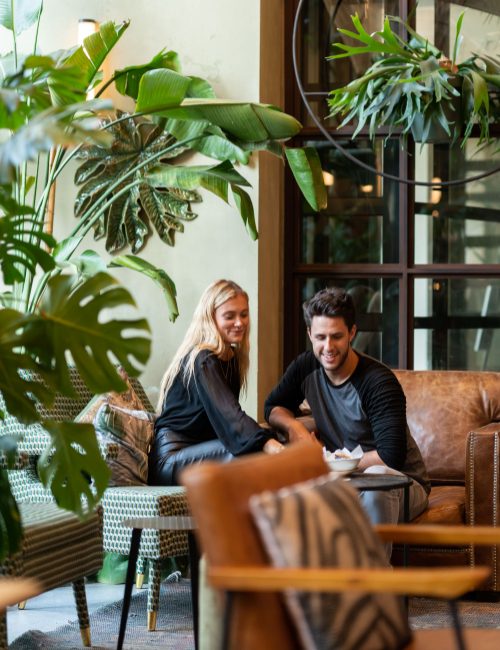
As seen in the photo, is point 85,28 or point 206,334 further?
point 85,28

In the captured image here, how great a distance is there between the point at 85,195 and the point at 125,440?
1739 millimetres

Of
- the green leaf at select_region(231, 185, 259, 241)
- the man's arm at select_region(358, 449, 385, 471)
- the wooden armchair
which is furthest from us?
the green leaf at select_region(231, 185, 259, 241)

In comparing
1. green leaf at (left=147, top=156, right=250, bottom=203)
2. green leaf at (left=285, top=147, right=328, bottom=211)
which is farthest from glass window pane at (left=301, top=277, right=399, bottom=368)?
green leaf at (left=147, top=156, right=250, bottom=203)

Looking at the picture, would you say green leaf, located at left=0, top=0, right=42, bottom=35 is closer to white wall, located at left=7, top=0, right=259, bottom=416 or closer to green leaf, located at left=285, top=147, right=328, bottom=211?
white wall, located at left=7, top=0, right=259, bottom=416

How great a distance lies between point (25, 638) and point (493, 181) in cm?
347

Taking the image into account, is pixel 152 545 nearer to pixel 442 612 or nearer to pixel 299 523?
pixel 442 612

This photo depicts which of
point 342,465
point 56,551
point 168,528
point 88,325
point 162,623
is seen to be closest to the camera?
point 88,325

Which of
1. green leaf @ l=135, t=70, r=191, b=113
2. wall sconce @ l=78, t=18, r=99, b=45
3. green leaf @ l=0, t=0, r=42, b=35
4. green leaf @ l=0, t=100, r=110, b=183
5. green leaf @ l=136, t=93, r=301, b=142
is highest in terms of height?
wall sconce @ l=78, t=18, r=99, b=45

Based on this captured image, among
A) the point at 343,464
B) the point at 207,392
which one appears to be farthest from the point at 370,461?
the point at 207,392

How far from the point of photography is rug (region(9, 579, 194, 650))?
12.5ft

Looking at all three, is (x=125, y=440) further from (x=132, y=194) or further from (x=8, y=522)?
(x=132, y=194)

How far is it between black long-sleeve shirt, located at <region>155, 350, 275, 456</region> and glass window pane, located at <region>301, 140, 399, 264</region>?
1.72 meters

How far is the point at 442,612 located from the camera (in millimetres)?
4285

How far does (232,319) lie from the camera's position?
4461mm
